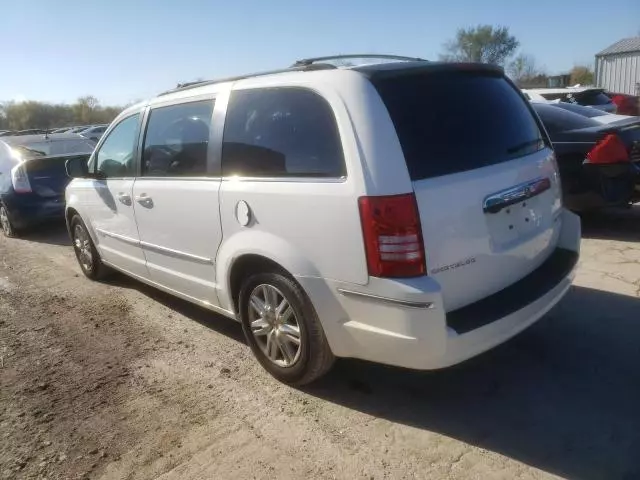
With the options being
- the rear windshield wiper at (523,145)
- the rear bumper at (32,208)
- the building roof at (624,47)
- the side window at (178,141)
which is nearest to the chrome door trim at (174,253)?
the side window at (178,141)

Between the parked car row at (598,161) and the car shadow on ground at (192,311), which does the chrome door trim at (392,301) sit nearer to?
the car shadow on ground at (192,311)

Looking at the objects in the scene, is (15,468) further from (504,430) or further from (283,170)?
(504,430)

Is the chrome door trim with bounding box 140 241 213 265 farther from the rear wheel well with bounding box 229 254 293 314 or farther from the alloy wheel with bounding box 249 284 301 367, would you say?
the alloy wheel with bounding box 249 284 301 367

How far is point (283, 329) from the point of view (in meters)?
3.19

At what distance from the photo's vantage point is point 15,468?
108 inches

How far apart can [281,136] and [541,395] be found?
2.05 metres

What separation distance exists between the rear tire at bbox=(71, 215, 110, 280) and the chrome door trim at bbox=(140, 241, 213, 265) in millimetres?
1573

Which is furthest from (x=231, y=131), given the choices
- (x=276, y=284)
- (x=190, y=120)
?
(x=276, y=284)

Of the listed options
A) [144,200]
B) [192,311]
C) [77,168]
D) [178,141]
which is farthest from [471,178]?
[77,168]

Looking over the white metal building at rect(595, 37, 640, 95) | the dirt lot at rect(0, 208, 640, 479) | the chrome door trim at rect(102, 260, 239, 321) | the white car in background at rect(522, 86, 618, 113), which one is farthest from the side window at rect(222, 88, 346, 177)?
the white metal building at rect(595, 37, 640, 95)

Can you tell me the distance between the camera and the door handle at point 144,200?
406 centimetres

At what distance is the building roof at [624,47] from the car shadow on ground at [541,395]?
30.0 m

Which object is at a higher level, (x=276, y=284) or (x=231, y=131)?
(x=231, y=131)

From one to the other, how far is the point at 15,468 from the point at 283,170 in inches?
81.7
